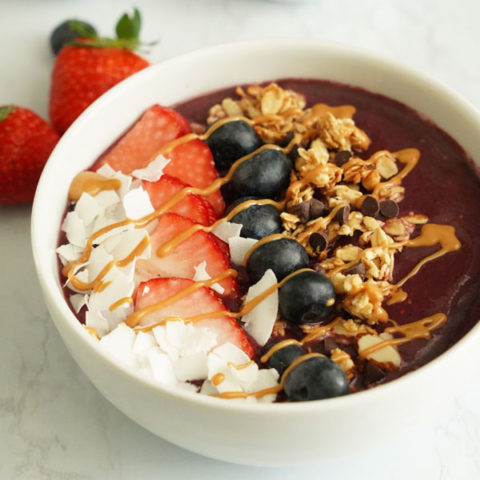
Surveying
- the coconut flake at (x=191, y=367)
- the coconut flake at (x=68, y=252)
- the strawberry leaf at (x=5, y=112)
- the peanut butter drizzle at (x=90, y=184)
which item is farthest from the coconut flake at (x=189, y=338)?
the strawberry leaf at (x=5, y=112)

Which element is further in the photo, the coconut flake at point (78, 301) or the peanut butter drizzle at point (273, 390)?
the coconut flake at point (78, 301)

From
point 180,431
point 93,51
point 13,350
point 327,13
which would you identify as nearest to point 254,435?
point 180,431

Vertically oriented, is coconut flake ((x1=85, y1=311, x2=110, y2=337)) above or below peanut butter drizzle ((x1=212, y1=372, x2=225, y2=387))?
below

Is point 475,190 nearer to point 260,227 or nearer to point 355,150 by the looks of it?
point 355,150

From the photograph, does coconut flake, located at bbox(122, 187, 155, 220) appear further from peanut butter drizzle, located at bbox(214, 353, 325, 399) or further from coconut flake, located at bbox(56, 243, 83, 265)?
peanut butter drizzle, located at bbox(214, 353, 325, 399)

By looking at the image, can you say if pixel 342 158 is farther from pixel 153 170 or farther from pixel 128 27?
pixel 128 27

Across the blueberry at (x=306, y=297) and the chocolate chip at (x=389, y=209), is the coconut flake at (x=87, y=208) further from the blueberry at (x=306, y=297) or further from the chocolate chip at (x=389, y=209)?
the chocolate chip at (x=389, y=209)

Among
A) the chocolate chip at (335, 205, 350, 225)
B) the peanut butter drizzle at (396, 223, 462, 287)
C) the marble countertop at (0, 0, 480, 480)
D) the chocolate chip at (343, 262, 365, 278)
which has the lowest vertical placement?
the marble countertop at (0, 0, 480, 480)

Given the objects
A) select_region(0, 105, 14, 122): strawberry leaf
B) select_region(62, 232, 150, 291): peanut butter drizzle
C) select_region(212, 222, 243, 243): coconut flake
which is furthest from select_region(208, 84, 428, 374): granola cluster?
select_region(0, 105, 14, 122): strawberry leaf
